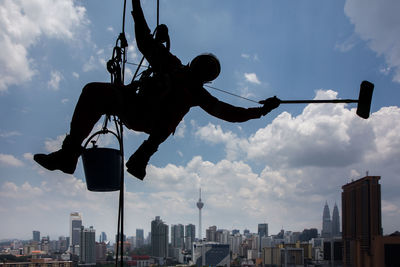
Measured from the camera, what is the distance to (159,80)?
1723 millimetres

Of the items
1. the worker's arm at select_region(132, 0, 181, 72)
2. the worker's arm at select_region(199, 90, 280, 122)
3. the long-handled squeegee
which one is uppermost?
the worker's arm at select_region(132, 0, 181, 72)

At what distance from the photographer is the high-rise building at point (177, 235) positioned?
124 m

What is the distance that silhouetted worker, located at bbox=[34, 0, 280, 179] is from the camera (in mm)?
1734

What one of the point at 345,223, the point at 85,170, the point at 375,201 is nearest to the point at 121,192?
the point at 85,170

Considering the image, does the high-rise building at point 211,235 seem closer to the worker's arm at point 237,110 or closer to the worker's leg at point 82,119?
the worker's arm at point 237,110

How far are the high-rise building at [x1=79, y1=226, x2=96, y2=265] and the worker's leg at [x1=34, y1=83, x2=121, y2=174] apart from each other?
80.6 metres

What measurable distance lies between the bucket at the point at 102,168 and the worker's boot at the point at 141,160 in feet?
1.16

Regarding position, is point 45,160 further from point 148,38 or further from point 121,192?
point 148,38

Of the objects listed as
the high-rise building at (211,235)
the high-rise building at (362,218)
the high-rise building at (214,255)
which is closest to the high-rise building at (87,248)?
the high-rise building at (214,255)

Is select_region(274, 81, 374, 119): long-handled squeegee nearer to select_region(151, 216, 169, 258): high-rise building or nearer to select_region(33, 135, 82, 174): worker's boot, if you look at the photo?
select_region(33, 135, 82, 174): worker's boot

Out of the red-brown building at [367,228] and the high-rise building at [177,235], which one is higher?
the red-brown building at [367,228]

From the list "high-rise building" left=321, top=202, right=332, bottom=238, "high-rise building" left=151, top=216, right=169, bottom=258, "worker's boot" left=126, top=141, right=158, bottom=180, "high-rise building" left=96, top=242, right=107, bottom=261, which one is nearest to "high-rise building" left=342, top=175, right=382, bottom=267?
"high-rise building" left=151, top=216, right=169, bottom=258

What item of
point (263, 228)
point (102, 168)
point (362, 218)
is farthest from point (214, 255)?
point (102, 168)

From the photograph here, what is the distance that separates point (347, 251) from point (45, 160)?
72524 mm
